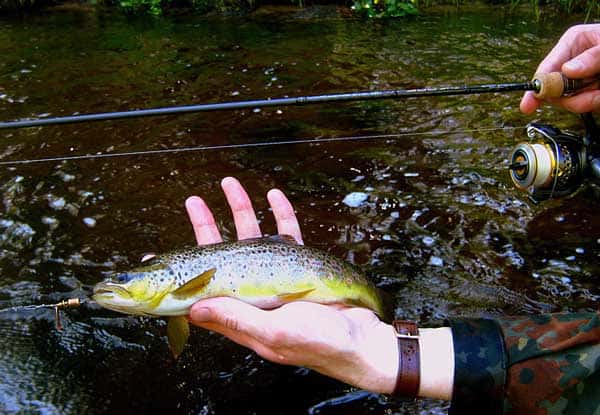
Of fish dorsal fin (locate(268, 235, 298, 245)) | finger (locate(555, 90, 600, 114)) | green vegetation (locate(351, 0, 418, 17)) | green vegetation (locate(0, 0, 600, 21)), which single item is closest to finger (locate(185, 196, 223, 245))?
fish dorsal fin (locate(268, 235, 298, 245))

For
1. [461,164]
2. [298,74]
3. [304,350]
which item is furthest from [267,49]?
[304,350]


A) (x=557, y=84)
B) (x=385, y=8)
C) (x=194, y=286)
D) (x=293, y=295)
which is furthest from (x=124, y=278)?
(x=385, y=8)

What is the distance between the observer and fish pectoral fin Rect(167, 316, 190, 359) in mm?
2346

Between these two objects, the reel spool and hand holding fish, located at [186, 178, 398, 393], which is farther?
the reel spool

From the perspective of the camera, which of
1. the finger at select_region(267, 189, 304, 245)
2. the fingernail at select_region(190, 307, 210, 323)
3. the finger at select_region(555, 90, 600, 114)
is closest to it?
the fingernail at select_region(190, 307, 210, 323)

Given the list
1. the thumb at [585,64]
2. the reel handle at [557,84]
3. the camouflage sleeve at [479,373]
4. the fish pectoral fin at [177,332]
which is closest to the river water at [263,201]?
the fish pectoral fin at [177,332]

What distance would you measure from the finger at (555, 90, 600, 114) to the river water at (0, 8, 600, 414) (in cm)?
102

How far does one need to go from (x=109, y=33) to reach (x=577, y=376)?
9733 mm

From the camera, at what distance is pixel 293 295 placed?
2.40 m

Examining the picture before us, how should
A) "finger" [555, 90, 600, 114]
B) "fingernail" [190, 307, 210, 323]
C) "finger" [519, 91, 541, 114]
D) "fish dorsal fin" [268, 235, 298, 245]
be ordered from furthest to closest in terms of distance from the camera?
"finger" [519, 91, 541, 114], "finger" [555, 90, 600, 114], "fish dorsal fin" [268, 235, 298, 245], "fingernail" [190, 307, 210, 323]

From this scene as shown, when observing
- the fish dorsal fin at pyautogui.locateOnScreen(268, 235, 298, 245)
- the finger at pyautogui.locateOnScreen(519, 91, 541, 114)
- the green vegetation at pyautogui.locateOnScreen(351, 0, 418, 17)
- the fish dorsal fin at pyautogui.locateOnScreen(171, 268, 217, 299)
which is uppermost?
the green vegetation at pyautogui.locateOnScreen(351, 0, 418, 17)

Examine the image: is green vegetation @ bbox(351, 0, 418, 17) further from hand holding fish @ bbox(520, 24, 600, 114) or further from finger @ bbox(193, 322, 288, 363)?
finger @ bbox(193, 322, 288, 363)

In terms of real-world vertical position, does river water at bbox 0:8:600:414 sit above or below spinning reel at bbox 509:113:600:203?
below

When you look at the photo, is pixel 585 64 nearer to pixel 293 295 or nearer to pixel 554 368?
pixel 554 368
